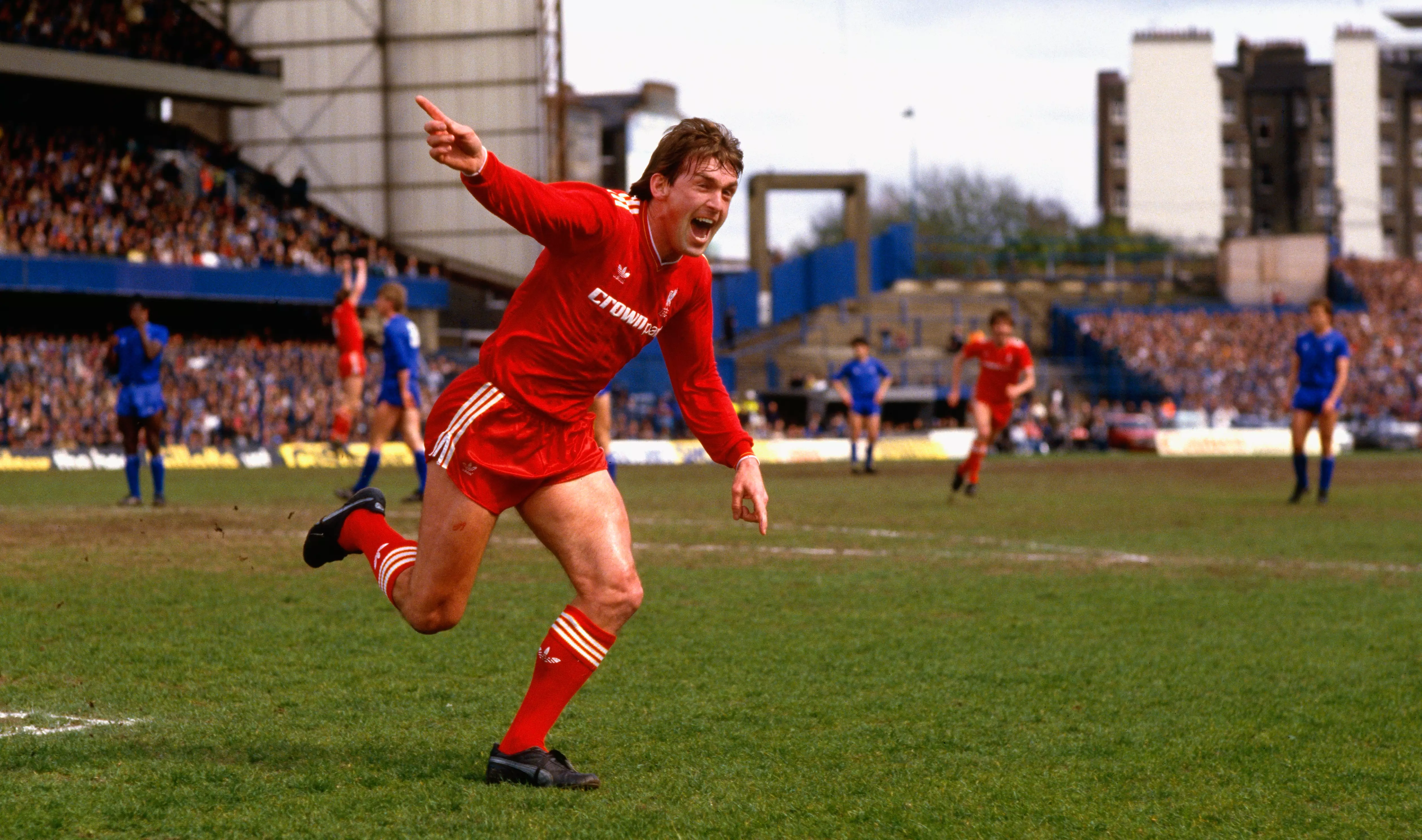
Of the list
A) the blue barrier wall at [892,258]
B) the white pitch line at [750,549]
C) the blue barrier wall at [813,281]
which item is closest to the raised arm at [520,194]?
the white pitch line at [750,549]

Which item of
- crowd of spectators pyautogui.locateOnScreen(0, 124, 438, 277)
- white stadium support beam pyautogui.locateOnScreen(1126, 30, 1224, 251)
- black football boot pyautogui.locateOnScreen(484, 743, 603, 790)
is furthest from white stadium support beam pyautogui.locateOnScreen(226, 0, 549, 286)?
white stadium support beam pyautogui.locateOnScreen(1126, 30, 1224, 251)

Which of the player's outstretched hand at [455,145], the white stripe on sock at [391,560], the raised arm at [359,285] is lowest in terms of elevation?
the white stripe on sock at [391,560]

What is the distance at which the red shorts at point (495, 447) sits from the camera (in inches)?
201

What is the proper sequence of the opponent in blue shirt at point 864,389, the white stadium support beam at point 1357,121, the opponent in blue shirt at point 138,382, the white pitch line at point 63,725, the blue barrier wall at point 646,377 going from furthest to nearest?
the white stadium support beam at point 1357,121 → the blue barrier wall at point 646,377 → the opponent in blue shirt at point 864,389 → the opponent in blue shirt at point 138,382 → the white pitch line at point 63,725

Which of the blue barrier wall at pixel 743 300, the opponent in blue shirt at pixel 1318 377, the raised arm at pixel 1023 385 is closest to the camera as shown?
the opponent in blue shirt at pixel 1318 377

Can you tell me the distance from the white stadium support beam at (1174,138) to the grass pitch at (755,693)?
81046mm

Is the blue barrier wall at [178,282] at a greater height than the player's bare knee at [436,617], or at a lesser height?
greater

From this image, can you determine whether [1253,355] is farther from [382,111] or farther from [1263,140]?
[1263,140]

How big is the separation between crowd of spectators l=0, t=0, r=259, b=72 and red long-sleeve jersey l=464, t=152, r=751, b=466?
3677cm

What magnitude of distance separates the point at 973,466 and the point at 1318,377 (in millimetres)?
4306

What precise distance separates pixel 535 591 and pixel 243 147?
146 feet

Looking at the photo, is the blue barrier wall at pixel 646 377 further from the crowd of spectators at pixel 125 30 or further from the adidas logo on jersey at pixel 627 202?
the adidas logo on jersey at pixel 627 202

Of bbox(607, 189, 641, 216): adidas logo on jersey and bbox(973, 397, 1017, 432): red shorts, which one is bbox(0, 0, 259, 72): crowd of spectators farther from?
bbox(607, 189, 641, 216): adidas logo on jersey

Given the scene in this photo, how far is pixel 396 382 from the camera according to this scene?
16594 mm
